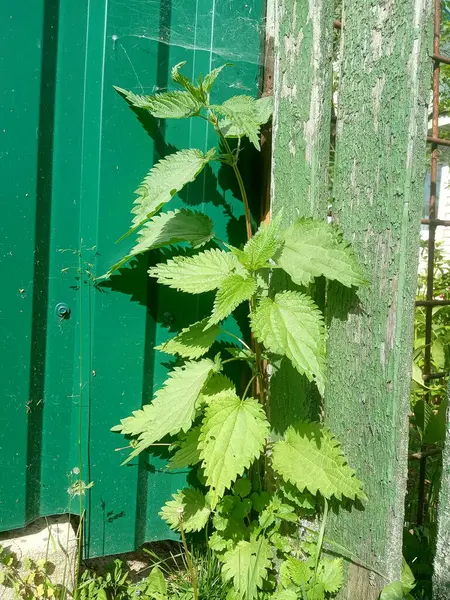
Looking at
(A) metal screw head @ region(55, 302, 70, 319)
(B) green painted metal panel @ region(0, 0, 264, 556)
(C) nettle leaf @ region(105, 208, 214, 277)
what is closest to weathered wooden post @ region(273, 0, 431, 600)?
(C) nettle leaf @ region(105, 208, 214, 277)

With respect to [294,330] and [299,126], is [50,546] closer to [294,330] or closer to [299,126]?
Result: [294,330]

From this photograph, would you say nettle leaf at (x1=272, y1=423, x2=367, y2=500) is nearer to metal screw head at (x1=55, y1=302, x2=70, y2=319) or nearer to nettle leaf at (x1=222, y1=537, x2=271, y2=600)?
nettle leaf at (x1=222, y1=537, x2=271, y2=600)

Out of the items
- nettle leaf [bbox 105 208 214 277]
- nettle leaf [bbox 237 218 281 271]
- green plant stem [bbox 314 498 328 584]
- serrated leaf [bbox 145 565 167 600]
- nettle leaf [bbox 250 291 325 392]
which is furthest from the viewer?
serrated leaf [bbox 145 565 167 600]

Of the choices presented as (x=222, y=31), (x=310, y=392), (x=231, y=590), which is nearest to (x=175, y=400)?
(x=310, y=392)

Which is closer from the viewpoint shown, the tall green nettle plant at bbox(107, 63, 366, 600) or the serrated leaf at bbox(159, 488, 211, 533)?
the tall green nettle plant at bbox(107, 63, 366, 600)

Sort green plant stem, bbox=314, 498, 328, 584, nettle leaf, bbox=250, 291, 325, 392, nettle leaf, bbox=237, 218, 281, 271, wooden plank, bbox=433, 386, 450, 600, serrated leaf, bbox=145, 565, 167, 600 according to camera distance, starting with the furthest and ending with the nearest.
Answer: serrated leaf, bbox=145, 565, 167, 600, green plant stem, bbox=314, 498, 328, 584, nettle leaf, bbox=237, 218, 281, 271, nettle leaf, bbox=250, 291, 325, 392, wooden plank, bbox=433, 386, 450, 600

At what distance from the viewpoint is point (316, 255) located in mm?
1638

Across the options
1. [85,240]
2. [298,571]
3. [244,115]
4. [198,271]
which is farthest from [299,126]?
[298,571]

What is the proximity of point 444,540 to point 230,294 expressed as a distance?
828 millimetres

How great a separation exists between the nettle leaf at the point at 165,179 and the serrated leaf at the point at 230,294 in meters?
0.35

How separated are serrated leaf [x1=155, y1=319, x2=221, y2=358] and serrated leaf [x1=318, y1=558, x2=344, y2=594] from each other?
757 mm

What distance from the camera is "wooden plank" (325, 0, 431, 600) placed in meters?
1.53

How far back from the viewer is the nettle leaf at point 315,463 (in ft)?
5.47

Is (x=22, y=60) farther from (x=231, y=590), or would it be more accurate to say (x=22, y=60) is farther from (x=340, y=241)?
(x=231, y=590)
